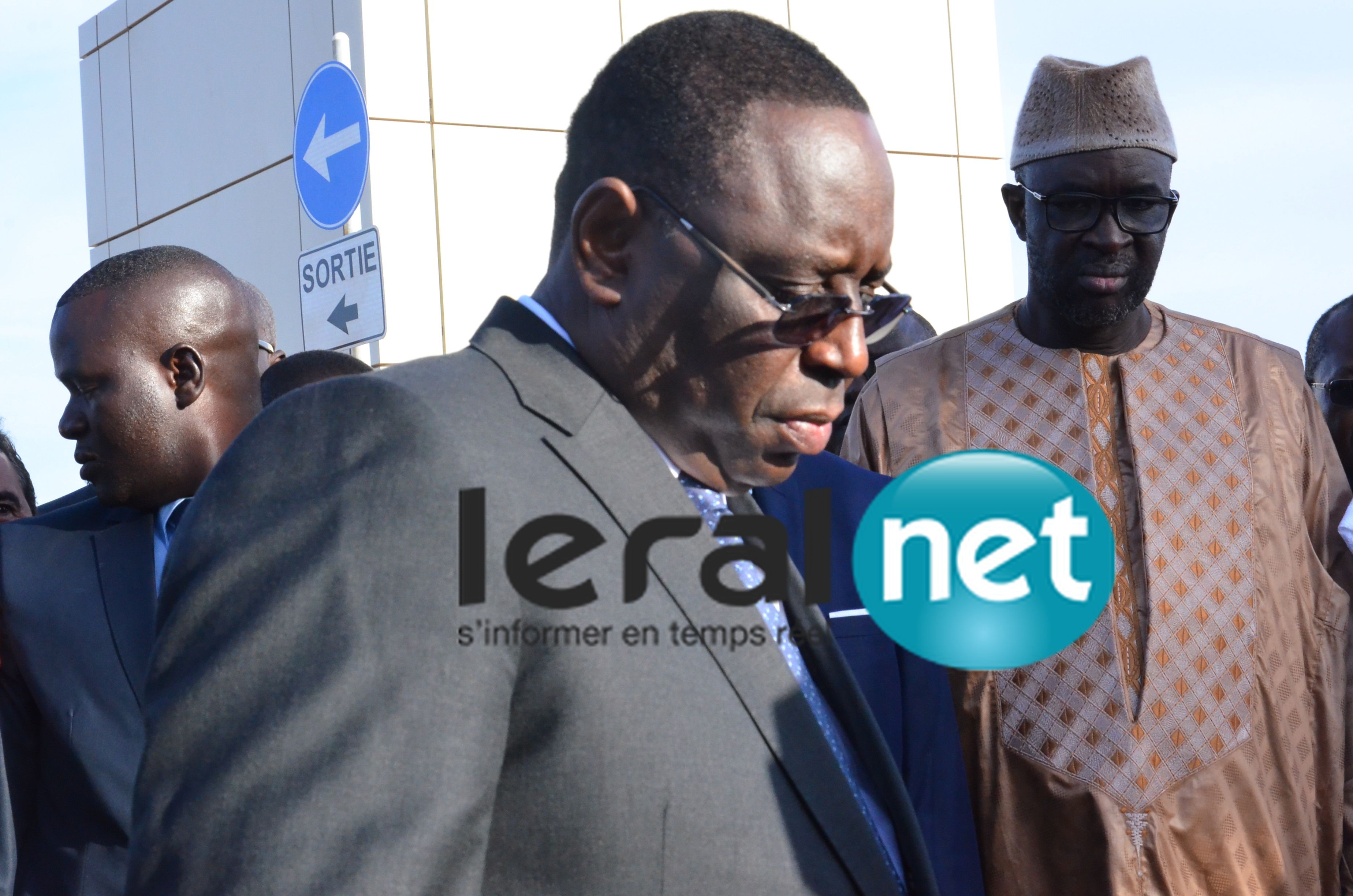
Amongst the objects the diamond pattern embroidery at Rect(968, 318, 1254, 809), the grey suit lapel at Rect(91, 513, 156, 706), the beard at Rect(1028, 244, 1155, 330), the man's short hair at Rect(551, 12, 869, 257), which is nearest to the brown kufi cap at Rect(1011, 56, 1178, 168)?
the beard at Rect(1028, 244, 1155, 330)

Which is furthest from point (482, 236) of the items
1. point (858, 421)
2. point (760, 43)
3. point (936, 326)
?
point (760, 43)

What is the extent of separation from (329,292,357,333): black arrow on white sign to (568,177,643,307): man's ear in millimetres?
4820

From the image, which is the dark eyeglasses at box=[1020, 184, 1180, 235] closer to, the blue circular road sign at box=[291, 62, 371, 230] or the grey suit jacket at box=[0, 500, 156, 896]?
the grey suit jacket at box=[0, 500, 156, 896]

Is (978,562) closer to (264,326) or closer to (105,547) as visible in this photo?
(105,547)

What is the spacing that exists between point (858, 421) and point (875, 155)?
1.53 m

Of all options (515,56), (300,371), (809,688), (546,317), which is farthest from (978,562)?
(515,56)

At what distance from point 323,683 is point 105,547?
1.85m

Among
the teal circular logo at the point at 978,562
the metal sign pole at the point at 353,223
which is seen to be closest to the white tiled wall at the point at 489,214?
the metal sign pole at the point at 353,223

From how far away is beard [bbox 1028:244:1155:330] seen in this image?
3.22 m

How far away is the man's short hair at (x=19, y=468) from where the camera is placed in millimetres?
5277

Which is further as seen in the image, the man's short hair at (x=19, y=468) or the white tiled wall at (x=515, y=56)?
the white tiled wall at (x=515, y=56)

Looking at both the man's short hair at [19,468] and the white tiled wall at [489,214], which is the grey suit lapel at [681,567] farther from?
the white tiled wall at [489,214]

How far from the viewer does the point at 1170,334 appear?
11.2 ft

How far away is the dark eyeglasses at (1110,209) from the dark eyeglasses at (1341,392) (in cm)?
137
